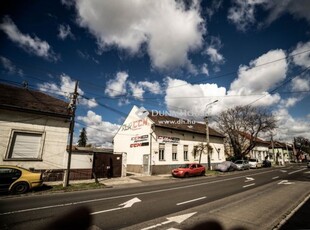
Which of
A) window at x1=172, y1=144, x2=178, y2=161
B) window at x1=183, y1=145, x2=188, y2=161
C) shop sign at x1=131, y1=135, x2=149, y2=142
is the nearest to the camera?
shop sign at x1=131, y1=135, x2=149, y2=142

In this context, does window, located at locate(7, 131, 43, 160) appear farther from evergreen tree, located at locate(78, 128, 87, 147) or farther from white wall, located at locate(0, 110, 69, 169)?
evergreen tree, located at locate(78, 128, 87, 147)

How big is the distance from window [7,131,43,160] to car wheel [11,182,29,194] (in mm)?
5263

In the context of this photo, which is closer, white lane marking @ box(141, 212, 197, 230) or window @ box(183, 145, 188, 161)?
white lane marking @ box(141, 212, 197, 230)

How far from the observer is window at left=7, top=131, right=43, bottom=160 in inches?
599

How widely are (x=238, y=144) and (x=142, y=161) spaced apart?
81.6 ft

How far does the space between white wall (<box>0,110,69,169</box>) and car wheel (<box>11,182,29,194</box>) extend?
16.5 feet

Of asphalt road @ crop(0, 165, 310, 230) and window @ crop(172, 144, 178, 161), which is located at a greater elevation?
window @ crop(172, 144, 178, 161)

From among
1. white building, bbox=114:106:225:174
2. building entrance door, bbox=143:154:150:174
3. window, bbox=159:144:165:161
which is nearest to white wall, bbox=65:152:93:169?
building entrance door, bbox=143:154:150:174

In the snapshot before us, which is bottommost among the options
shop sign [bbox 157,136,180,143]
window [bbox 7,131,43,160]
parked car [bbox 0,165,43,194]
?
parked car [bbox 0,165,43,194]

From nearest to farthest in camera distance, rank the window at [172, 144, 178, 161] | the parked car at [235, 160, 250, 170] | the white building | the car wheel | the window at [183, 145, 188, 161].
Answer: the car wheel, the white building, the window at [172, 144, 178, 161], the window at [183, 145, 188, 161], the parked car at [235, 160, 250, 170]

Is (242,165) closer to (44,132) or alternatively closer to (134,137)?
(134,137)

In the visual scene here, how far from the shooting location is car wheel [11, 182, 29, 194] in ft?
35.1

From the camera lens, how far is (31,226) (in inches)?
211

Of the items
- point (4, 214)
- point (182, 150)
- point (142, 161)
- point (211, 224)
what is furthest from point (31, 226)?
point (182, 150)
